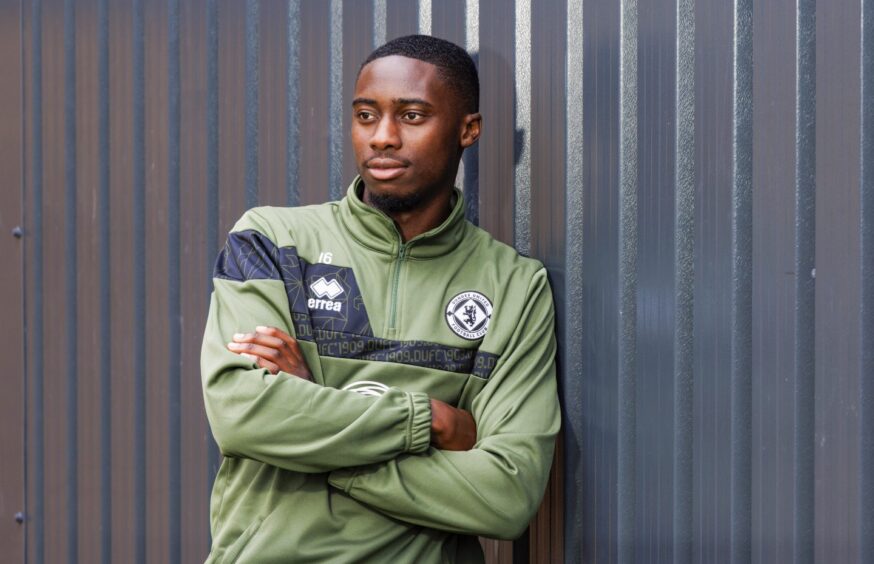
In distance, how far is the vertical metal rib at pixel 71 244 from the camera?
15.1ft

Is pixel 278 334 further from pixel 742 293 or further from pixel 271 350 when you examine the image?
pixel 742 293

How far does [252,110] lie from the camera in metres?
4.20

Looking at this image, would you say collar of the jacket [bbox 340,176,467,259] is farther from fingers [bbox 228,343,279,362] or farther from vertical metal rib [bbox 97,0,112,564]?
vertical metal rib [bbox 97,0,112,564]

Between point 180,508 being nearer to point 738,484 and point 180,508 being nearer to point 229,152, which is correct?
point 229,152

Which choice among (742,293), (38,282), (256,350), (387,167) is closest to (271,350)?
(256,350)

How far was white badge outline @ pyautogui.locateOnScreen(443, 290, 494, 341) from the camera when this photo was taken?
3367 millimetres

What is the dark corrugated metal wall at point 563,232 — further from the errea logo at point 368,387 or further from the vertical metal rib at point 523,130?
the errea logo at point 368,387

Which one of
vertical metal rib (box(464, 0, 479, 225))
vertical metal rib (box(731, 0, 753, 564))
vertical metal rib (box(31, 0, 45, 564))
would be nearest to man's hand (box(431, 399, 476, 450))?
vertical metal rib (box(731, 0, 753, 564))

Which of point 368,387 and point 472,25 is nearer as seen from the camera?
point 368,387

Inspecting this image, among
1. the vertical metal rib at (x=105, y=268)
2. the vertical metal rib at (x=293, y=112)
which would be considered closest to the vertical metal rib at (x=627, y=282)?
the vertical metal rib at (x=293, y=112)

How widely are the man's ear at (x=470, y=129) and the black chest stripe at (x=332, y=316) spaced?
505 millimetres

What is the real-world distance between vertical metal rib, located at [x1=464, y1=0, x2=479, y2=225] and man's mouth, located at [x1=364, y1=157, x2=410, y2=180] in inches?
17.5

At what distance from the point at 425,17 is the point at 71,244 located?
1609 millimetres

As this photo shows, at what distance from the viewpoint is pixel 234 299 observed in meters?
3.28
